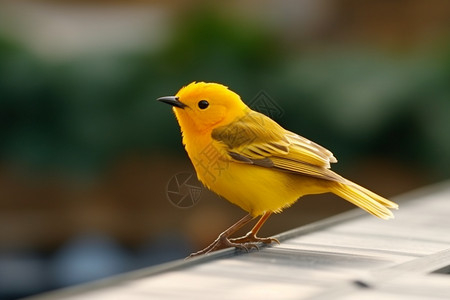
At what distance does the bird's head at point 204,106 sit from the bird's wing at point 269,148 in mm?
48

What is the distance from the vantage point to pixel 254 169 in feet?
10.8

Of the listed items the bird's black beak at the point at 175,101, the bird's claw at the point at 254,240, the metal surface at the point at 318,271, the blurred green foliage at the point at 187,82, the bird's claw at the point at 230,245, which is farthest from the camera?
the blurred green foliage at the point at 187,82

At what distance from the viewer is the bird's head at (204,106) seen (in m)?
3.28

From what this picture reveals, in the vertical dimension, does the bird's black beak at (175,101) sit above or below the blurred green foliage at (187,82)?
below

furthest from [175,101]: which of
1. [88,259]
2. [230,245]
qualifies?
[88,259]

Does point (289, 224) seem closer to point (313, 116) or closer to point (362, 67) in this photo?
point (313, 116)

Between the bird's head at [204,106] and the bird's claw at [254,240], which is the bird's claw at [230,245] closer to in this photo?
the bird's claw at [254,240]

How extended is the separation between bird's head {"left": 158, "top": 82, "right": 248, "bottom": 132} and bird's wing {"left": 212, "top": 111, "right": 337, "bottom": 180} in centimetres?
5

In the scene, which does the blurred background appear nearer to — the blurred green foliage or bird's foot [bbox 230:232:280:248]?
the blurred green foliage

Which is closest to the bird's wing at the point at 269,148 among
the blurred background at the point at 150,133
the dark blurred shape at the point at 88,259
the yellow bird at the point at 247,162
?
the yellow bird at the point at 247,162

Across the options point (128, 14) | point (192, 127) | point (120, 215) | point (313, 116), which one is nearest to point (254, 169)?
point (192, 127)

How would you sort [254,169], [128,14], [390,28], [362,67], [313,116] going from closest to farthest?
[254,169], [313,116], [362,67], [390,28], [128,14]

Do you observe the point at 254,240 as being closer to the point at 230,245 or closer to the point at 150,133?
the point at 230,245

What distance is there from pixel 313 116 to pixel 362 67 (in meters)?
0.89
